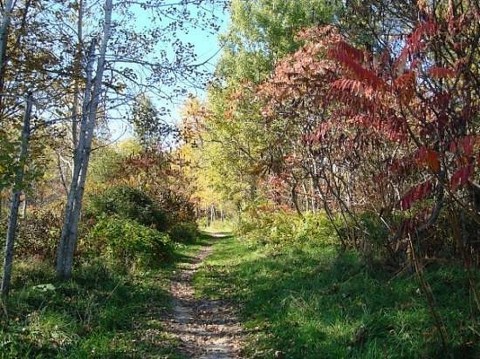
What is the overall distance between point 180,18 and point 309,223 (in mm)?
7381

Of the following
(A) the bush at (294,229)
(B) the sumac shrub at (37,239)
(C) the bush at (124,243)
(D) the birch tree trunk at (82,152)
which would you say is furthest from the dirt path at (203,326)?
(A) the bush at (294,229)

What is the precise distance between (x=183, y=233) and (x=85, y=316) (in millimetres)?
15040

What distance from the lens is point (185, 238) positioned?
22.0 meters

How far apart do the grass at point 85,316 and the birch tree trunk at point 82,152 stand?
1.44 feet

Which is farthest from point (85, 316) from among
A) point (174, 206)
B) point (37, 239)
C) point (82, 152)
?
point (174, 206)

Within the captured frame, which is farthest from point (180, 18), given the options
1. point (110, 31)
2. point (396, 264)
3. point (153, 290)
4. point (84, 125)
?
point (396, 264)

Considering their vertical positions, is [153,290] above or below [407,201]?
below

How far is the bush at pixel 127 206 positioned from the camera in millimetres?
16094

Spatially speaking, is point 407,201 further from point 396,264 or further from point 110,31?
point 110,31

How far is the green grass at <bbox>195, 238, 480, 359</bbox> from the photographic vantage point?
5125mm

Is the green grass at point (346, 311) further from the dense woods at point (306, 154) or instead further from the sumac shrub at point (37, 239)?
the sumac shrub at point (37, 239)

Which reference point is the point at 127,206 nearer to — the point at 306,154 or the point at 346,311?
the point at 306,154

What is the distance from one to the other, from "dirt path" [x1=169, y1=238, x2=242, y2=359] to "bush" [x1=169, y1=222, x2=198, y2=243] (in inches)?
397

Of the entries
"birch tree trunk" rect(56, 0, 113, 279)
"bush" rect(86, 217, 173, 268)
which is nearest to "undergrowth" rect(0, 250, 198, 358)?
"birch tree trunk" rect(56, 0, 113, 279)
